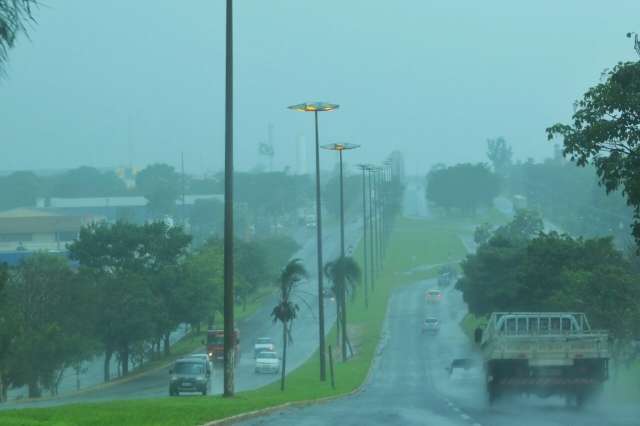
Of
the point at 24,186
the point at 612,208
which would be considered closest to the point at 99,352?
the point at 612,208

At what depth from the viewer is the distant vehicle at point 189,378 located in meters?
48.5

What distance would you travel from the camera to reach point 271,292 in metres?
123

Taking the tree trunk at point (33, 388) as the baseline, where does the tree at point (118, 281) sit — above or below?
above

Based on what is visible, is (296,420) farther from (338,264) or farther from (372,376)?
(338,264)

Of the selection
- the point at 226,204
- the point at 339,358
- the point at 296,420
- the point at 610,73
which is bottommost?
the point at 339,358

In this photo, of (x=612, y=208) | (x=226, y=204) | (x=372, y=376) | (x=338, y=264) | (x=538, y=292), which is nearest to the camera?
(x=226, y=204)

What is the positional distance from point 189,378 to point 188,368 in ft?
2.52

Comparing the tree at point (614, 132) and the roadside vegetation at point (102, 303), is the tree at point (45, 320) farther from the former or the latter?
the tree at point (614, 132)

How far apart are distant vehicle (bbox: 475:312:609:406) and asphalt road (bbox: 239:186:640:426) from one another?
51 centimetres

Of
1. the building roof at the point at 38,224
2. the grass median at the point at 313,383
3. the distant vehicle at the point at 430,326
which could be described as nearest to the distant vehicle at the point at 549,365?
the grass median at the point at 313,383

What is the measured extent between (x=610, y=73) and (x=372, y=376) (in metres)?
44.9

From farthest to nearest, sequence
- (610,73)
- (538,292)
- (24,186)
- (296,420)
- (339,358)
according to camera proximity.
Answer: (24,186), (339,358), (538,292), (296,420), (610,73)

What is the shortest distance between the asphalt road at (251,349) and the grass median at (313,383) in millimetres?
2143

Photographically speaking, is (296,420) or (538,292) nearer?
(296,420)
